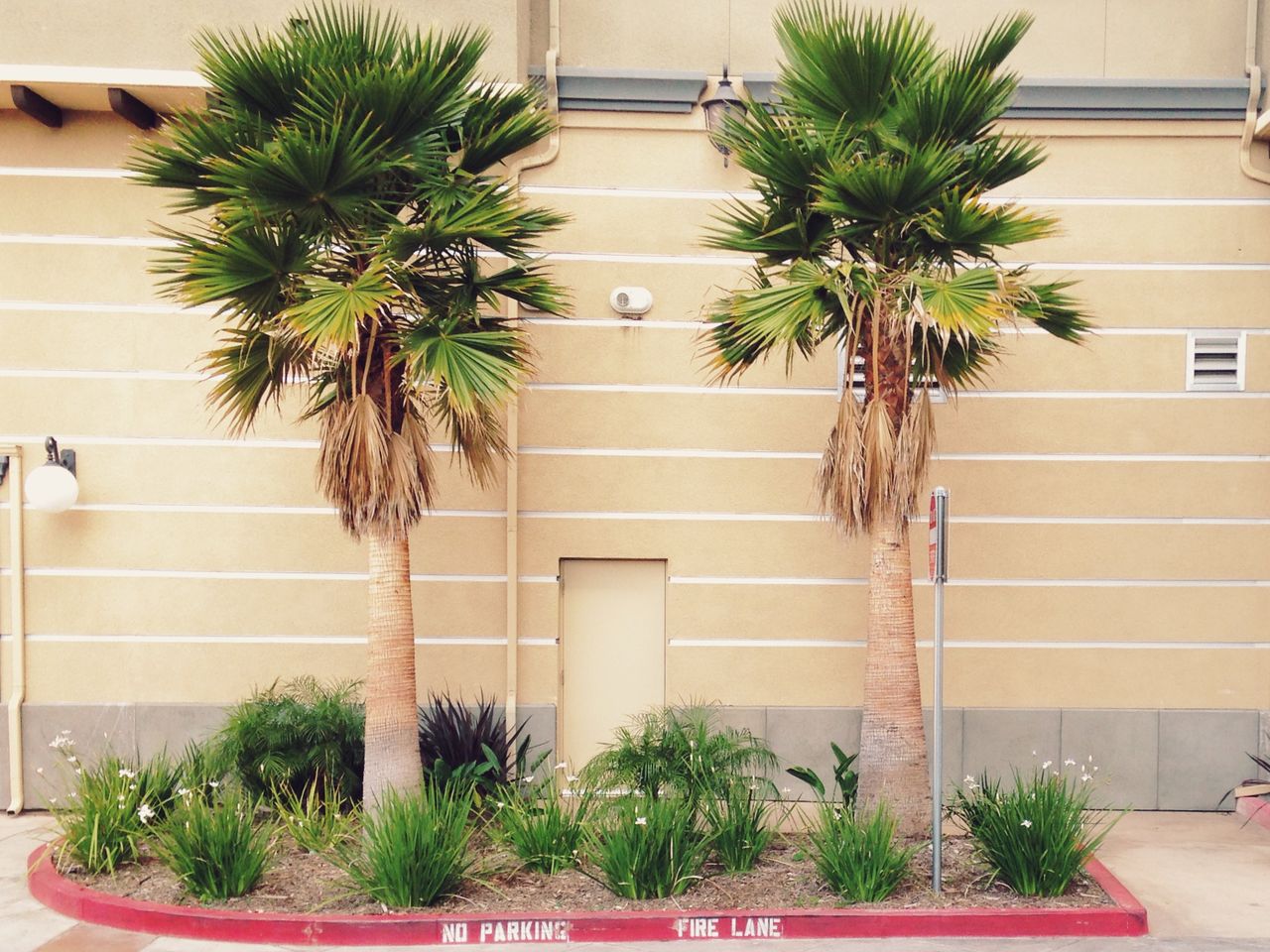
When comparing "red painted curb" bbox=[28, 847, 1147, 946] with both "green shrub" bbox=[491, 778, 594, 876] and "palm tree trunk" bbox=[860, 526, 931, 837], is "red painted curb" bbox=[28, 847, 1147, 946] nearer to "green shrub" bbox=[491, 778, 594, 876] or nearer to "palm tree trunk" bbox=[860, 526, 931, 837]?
"green shrub" bbox=[491, 778, 594, 876]

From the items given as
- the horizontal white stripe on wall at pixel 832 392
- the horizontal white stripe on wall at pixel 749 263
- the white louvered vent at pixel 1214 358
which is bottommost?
the horizontal white stripe on wall at pixel 832 392

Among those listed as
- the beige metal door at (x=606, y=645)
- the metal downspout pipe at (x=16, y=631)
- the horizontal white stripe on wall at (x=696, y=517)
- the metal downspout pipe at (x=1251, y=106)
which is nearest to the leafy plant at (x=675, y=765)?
the beige metal door at (x=606, y=645)

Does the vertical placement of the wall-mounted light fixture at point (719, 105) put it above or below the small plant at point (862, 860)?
above

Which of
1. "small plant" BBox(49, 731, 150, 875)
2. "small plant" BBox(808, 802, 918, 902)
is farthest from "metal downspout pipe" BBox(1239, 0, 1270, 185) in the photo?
"small plant" BBox(49, 731, 150, 875)

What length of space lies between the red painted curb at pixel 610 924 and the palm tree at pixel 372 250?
1291mm

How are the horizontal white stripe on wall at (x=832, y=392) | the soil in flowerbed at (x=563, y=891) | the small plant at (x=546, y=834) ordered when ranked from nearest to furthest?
the soil in flowerbed at (x=563, y=891) → the small plant at (x=546, y=834) → the horizontal white stripe on wall at (x=832, y=392)

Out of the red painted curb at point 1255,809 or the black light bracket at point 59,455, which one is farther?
the black light bracket at point 59,455

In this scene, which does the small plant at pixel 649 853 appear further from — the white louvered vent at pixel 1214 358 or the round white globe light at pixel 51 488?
the white louvered vent at pixel 1214 358

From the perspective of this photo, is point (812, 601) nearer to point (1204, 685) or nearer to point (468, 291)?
point (1204, 685)

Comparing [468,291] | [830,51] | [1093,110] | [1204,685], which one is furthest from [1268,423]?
[468,291]

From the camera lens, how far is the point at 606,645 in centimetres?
1098

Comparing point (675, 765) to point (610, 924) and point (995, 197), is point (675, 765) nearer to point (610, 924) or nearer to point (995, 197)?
point (610, 924)

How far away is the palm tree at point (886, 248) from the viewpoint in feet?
26.2

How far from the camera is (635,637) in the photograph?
36.0 ft
